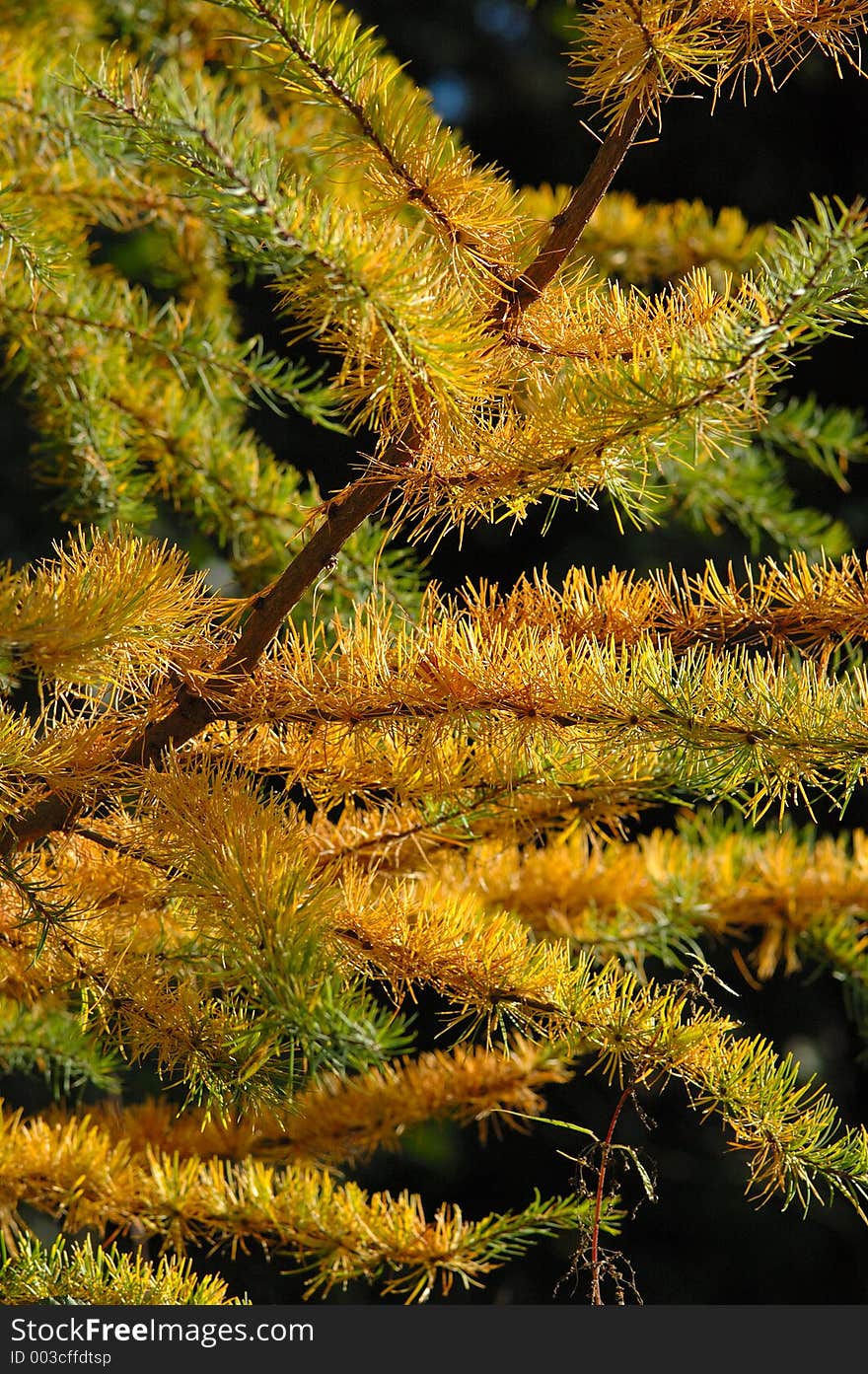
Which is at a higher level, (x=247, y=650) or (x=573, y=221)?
(x=573, y=221)

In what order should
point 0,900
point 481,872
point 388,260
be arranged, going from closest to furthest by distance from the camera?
point 388,260
point 0,900
point 481,872

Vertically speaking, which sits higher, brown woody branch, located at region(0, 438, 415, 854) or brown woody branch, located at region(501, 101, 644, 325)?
A: brown woody branch, located at region(501, 101, 644, 325)

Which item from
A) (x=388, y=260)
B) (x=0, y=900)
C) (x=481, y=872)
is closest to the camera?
(x=388, y=260)

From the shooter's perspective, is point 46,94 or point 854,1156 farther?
point 46,94

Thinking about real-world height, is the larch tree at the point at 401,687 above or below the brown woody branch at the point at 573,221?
below

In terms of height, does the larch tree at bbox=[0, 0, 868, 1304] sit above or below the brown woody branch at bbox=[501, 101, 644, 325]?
below

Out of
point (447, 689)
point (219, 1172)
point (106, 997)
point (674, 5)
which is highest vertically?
point (674, 5)

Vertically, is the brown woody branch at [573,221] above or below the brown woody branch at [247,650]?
above

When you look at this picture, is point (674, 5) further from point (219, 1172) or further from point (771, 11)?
point (219, 1172)

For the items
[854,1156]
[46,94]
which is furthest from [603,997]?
[46,94]

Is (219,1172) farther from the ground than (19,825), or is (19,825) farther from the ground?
(19,825)

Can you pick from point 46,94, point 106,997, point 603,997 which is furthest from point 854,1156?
point 46,94
